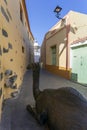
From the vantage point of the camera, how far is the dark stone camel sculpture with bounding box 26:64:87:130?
6.98ft

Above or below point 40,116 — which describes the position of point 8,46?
above

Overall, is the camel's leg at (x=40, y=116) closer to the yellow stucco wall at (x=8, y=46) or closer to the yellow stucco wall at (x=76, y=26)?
the yellow stucco wall at (x=8, y=46)

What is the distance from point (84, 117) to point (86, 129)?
0.22 meters

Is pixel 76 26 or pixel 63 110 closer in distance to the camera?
pixel 63 110

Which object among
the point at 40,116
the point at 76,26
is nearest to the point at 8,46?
the point at 40,116

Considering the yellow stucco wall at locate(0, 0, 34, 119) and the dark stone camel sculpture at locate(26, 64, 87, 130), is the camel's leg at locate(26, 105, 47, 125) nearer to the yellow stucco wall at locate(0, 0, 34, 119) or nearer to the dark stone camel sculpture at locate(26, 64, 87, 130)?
the dark stone camel sculpture at locate(26, 64, 87, 130)

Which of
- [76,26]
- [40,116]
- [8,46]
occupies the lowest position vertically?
[40,116]

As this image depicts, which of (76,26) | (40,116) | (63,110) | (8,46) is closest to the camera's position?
(63,110)

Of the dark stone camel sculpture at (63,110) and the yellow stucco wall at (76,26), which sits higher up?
the yellow stucco wall at (76,26)

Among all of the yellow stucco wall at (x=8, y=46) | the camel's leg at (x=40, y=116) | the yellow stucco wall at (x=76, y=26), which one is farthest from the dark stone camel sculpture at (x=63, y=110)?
the yellow stucco wall at (x=76, y=26)

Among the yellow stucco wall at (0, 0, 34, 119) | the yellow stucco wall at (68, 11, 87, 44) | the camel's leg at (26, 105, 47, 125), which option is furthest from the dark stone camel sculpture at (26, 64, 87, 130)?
the yellow stucco wall at (68, 11, 87, 44)

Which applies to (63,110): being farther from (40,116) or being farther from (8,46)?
Result: (8,46)

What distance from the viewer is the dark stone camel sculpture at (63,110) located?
2.13 metres

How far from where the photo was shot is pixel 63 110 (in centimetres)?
240
